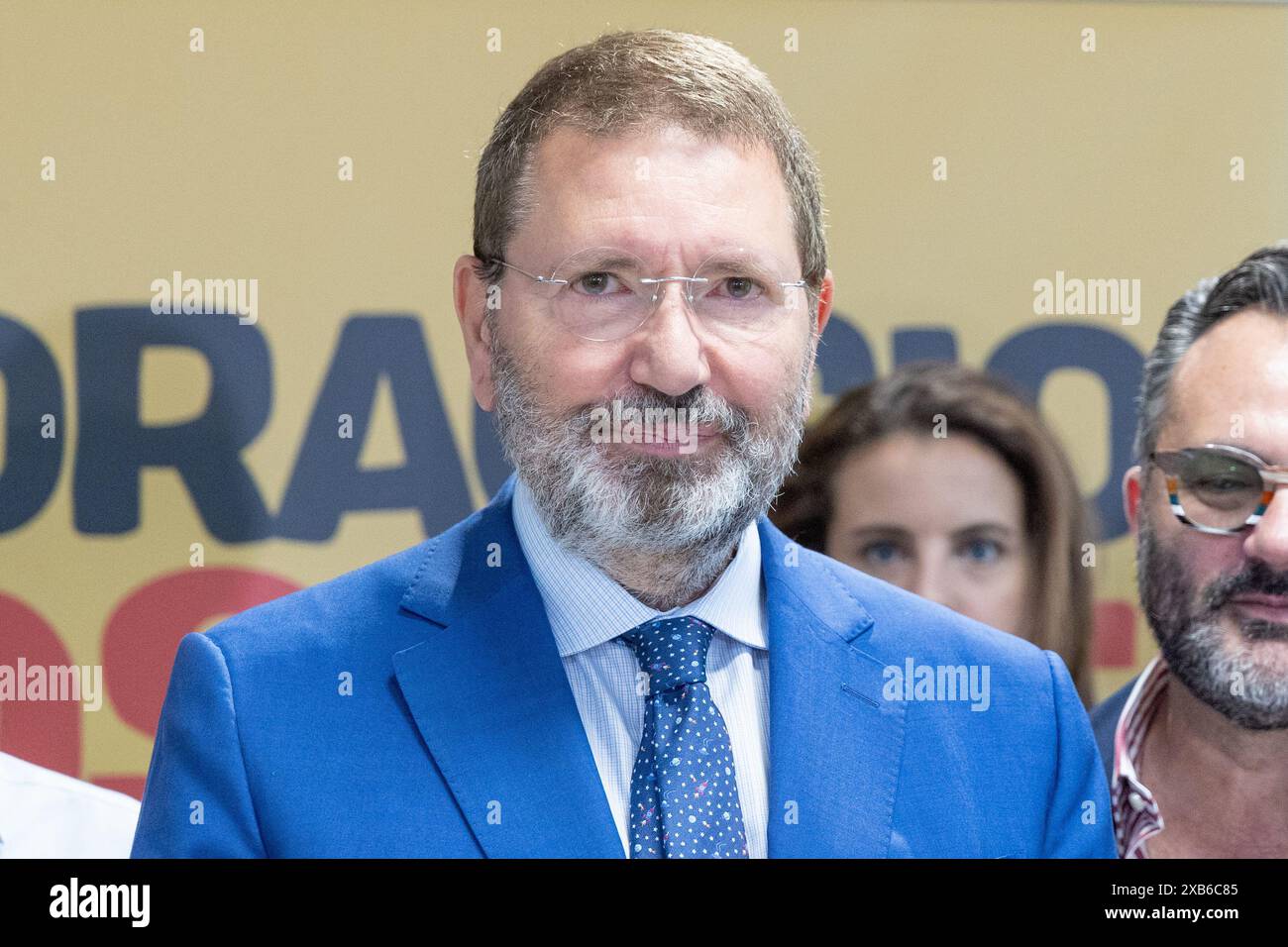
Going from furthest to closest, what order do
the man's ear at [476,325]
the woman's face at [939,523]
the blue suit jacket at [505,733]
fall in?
the woman's face at [939,523] < the man's ear at [476,325] < the blue suit jacket at [505,733]

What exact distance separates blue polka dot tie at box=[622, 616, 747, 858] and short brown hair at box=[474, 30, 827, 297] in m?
0.54

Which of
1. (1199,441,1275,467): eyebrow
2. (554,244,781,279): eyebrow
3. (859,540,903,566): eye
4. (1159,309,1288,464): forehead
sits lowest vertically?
(859,540,903,566): eye

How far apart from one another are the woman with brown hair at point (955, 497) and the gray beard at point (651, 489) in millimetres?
789

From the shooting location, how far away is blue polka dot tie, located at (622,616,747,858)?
5.44 ft

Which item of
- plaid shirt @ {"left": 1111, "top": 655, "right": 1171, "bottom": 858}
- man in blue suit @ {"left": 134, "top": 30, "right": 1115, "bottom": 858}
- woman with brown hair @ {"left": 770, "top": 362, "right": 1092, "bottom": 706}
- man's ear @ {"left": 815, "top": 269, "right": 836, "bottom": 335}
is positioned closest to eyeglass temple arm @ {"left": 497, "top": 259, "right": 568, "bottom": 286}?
man in blue suit @ {"left": 134, "top": 30, "right": 1115, "bottom": 858}

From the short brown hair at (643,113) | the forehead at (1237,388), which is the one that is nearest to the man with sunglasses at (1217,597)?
the forehead at (1237,388)

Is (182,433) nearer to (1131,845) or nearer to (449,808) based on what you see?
(449,808)

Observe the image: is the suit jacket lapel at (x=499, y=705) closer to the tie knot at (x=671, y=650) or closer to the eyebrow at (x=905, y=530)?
the tie knot at (x=671, y=650)

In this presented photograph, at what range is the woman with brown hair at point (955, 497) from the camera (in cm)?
252

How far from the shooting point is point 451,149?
2.45 meters

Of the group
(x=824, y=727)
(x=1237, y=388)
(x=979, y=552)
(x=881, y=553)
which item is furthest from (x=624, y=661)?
(x=1237, y=388)

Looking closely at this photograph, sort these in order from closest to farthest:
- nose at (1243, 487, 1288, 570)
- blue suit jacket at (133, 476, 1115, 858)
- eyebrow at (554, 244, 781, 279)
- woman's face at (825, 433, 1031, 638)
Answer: blue suit jacket at (133, 476, 1115, 858) → eyebrow at (554, 244, 781, 279) → nose at (1243, 487, 1288, 570) → woman's face at (825, 433, 1031, 638)

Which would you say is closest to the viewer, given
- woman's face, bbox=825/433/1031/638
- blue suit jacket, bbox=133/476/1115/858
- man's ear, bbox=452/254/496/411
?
blue suit jacket, bbox=133/476/1115/858

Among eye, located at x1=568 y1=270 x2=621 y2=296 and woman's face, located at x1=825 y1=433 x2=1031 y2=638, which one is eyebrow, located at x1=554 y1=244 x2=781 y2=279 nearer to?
eye, located at x1=568 y1=270 x2=621 y2=296
